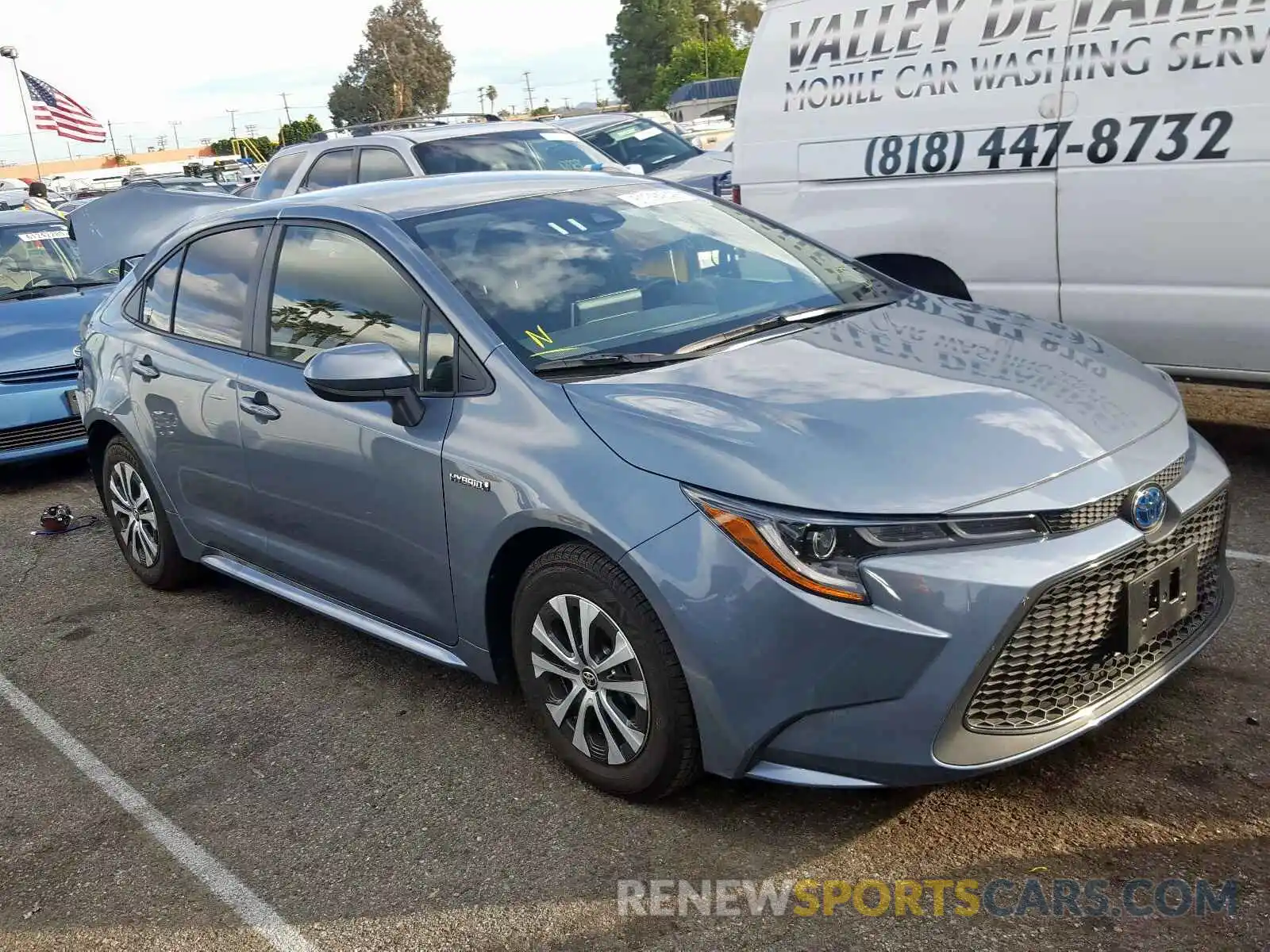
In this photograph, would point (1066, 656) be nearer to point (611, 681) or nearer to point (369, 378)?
point (611, 681)

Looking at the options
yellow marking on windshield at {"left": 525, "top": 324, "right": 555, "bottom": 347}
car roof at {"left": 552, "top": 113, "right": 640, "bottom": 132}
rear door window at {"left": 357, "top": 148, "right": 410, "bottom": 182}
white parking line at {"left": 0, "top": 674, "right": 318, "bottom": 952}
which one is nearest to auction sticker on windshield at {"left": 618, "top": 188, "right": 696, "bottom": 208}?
yellow marking on windshield at {"left": 525, "top": 324, "right": 555, "bottom": 347}

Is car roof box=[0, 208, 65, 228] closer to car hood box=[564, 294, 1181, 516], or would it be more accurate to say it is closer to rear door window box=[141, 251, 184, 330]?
rear door window box=[141, 251, 184, 330]

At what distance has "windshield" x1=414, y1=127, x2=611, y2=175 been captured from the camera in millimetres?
9727

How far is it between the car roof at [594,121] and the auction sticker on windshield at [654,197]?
30.4 ft

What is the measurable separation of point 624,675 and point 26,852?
1.79 metres

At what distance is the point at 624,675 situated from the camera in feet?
10.5

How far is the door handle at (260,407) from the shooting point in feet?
A: 13.8

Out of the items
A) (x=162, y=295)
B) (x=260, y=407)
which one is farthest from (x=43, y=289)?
(x=260, y=407)

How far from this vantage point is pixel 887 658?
2.75 m

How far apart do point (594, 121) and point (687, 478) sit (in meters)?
11.8

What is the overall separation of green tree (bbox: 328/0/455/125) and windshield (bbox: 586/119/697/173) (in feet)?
255

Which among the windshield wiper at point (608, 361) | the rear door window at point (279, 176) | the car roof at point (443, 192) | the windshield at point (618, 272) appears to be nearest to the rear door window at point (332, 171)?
the rear door window at point (279, 176)

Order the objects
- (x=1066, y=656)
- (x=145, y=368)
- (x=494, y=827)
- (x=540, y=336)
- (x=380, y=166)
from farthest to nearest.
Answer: (x=380, y=166)
(x=145, y=368)
(x=540, y=336)
(x=494, y=827)
(x=1066, y=656)

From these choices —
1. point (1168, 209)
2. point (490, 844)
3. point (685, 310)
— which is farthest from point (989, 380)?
point (1168, 209)
